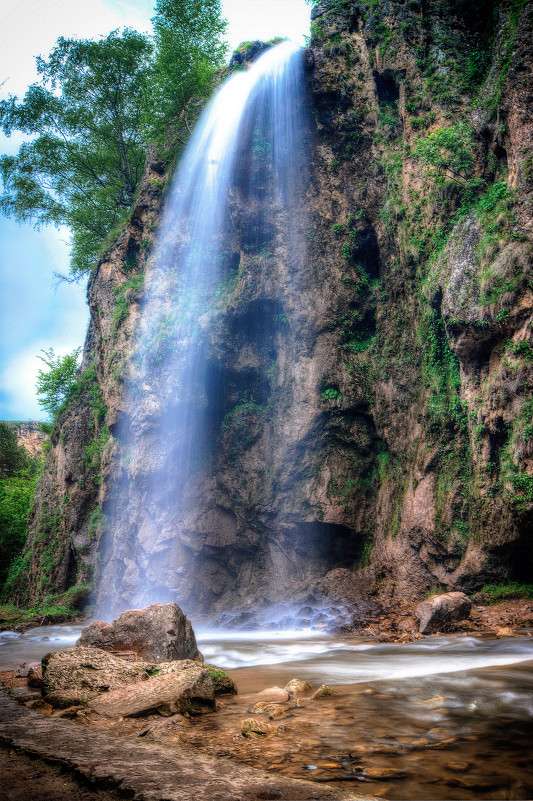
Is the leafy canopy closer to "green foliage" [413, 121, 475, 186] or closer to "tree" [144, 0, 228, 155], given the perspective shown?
"tree" [144, 0, 228, 155]

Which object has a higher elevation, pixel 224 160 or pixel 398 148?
pixel 224 160

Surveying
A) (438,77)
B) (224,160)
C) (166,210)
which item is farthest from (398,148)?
(166,210)

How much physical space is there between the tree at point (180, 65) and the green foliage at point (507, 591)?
2033 centimetres

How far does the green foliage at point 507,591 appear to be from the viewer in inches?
416

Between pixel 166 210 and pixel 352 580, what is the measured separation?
53.1ft

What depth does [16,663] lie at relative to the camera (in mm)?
10039

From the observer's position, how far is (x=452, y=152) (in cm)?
1292

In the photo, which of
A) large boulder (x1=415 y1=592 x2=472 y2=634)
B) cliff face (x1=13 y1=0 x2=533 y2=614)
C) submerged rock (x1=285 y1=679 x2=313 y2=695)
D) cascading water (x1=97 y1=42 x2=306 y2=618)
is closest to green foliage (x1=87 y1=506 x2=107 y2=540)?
cliff face (x1=13 y1=0 x2=533 y2=614)

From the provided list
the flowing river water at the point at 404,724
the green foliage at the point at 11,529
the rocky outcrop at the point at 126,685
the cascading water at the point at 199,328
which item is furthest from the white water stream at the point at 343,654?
the green foliage at the point at 11,529

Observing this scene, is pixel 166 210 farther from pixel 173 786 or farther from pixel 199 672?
pixel 173 786

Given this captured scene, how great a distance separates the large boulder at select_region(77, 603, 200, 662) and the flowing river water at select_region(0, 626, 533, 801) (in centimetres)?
98

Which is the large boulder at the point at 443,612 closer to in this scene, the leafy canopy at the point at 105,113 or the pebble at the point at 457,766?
the pebble at the point at 457,766

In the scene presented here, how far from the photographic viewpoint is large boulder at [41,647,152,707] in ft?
18.3

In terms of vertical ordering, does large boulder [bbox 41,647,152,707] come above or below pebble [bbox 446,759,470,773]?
below
